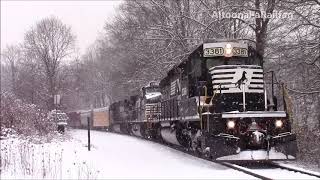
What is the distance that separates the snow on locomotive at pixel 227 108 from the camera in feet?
35.7

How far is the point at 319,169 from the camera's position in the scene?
11.5 meters

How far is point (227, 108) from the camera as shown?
41.1 ft

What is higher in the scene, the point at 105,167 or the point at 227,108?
the point at 227,108

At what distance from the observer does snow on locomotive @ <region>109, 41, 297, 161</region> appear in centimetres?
1088

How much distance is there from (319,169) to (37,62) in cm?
4169

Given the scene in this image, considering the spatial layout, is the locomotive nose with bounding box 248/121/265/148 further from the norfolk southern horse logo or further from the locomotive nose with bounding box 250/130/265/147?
the norfolk southern horse logo

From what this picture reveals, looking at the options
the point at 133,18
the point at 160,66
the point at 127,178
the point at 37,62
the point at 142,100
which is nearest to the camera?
the point at 127,178

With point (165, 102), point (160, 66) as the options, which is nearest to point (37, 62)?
point (160, 66)

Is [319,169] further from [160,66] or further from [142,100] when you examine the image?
[160,66]

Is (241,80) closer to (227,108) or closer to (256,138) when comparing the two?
(227,108)

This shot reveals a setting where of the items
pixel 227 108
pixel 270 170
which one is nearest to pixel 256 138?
pixel 270 170

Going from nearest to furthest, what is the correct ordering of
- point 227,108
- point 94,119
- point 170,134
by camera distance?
point 227,108, point 170,134, point 94,119

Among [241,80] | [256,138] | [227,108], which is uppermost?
[241,80]

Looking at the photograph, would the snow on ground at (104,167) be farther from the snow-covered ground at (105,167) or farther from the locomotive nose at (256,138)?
the locomotive nose at (256,138)
